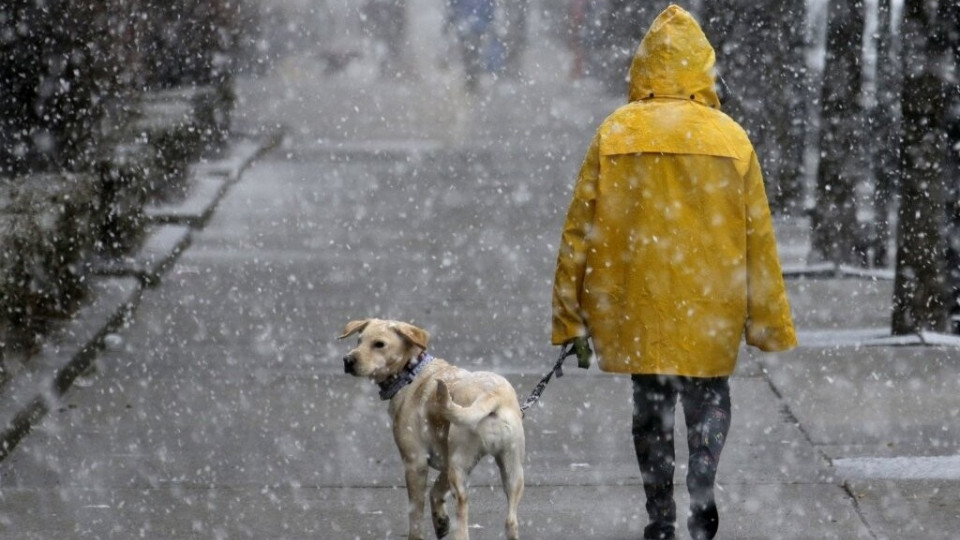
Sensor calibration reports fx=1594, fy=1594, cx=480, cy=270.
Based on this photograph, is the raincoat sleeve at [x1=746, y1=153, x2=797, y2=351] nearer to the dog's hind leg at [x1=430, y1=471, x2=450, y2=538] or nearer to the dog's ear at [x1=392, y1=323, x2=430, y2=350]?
the dog's ear at [x1=392, y1=323, x2=430, y2=350]

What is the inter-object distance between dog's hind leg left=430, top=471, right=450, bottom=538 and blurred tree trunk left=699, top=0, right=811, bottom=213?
754 centimetres

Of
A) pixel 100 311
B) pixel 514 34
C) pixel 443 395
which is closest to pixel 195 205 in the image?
pixel 100 311

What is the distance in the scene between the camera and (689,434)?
5754mm

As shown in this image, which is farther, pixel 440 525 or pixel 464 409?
pixel 440 525

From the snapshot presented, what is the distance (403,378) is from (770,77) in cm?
791

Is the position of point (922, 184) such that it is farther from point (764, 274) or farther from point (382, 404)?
point (764, 274)

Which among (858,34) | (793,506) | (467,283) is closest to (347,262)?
(467,283)

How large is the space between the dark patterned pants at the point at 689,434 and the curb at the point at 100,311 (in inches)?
122

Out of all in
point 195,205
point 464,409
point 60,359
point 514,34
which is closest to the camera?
point 464,409

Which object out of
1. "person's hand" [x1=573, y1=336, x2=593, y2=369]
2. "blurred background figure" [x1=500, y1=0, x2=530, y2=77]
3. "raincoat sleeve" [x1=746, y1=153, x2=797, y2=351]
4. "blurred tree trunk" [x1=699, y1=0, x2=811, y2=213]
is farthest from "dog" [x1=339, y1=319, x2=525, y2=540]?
"blurred background figure" [x1=500, y1=0, x2=530, y2=77]

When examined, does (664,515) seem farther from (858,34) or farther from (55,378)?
(858,34)

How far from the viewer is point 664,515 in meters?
5.84

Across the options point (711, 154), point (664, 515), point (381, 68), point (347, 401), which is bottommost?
point (381, 68)

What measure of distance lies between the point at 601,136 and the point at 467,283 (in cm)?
548
